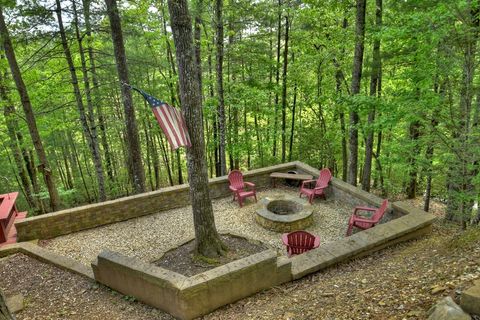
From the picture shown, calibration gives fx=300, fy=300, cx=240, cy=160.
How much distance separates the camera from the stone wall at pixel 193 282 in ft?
13.6

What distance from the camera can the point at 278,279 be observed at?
4.84 m

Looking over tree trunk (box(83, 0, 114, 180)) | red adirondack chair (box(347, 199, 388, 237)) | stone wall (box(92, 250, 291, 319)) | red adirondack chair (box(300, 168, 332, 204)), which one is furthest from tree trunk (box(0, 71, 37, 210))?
red adirondack chair (box(347, 199, 388, 237))

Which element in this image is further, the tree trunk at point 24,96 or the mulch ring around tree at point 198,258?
the tree trunk at point 24,96

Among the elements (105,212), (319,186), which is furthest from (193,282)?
(319,186)

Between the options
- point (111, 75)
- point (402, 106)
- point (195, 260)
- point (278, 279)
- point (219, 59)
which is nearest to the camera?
point (278, 279)

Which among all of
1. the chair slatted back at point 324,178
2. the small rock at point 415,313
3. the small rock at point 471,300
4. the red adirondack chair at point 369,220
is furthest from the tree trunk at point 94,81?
the small rock at point 471,300

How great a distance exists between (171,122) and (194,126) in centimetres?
45

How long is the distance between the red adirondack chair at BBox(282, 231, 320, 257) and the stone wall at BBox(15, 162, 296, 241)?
360cm

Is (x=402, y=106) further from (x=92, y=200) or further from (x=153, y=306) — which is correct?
(x=92, y=200)

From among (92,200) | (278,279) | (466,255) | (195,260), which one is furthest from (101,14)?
(92,200)

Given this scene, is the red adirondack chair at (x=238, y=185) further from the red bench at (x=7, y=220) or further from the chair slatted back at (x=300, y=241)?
the red bench at (x=7, y=220)

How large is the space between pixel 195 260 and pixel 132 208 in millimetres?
3428

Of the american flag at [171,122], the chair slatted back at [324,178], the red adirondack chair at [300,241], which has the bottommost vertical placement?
the red adirondack chair at [300,241]

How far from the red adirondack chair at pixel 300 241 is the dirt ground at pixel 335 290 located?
899mm
